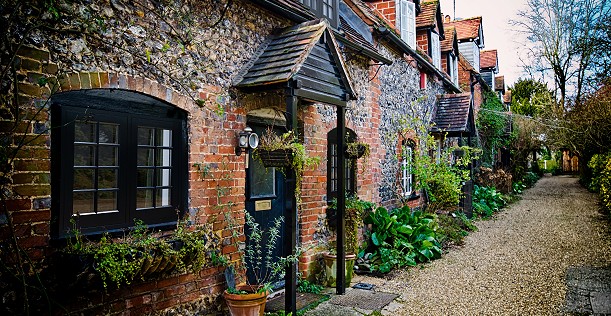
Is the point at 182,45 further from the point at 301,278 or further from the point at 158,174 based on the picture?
the point at 301,278

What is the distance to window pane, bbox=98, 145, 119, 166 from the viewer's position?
4.14m

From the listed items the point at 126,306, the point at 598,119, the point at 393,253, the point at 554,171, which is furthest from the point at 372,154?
the point at 554,171

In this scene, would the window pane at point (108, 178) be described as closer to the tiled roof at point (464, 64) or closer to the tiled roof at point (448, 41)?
the tiled roof at point (448, 41)

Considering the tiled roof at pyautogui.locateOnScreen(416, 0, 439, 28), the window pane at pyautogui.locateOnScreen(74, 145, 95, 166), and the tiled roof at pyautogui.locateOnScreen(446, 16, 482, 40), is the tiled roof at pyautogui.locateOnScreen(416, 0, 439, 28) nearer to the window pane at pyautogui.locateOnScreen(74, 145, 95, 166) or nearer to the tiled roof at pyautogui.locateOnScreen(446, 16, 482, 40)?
the tiled roof at pyautogui.locateOnScreen(446, 16, 482, 40)

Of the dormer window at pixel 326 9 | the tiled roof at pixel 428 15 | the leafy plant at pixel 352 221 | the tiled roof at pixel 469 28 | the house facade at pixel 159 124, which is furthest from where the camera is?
the tiled roof at pixel 469 28

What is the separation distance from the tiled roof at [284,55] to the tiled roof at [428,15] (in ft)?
29.7

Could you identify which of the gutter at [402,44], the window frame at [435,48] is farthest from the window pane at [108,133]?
the window frame at [435,48]

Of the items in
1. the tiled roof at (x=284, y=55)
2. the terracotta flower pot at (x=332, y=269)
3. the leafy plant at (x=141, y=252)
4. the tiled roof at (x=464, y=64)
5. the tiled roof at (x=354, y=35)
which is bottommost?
the terracotta flower pot at (x=332, y=269)

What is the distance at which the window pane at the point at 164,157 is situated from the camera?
4773 mm

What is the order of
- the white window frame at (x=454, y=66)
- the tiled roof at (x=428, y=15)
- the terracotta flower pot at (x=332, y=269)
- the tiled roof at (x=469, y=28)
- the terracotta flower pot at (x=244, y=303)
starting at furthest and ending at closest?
1. the tiled roof at (x=469, y=28)
2. the white window frame at (x=454, y=66)
3. the tiled roof at (x=428, y=15)
4. the terracotta flower pot at (x=332, y=269)
5. the terracotta flower pot at (x=244, y=303)

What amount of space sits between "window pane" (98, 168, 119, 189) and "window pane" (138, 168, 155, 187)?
31 centimetres

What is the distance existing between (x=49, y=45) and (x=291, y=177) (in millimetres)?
2978

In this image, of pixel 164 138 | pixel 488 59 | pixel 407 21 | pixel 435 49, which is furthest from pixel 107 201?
pixel 488 59

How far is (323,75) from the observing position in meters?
6.15
